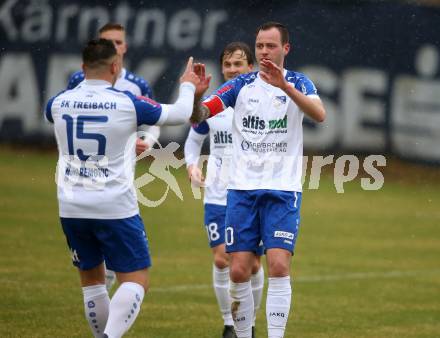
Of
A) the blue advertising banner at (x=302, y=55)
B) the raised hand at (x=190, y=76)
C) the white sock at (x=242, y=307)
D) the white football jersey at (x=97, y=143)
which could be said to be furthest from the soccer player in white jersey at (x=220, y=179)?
the blue advertising banner at (x=302, y=55)

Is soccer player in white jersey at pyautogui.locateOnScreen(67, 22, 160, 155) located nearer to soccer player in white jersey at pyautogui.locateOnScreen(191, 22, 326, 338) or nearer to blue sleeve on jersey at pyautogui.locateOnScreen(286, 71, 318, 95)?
soccer player in white jersey at pyautogui.locateOnScreen(191, 22, 326, 338)

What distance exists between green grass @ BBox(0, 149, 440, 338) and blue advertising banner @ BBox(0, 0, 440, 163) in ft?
5.70

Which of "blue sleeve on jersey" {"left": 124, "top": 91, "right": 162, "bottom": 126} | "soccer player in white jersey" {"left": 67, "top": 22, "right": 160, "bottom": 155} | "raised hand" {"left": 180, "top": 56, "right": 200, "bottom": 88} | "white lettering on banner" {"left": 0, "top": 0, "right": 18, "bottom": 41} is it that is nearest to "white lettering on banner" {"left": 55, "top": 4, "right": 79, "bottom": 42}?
"white lettering on banner" {"left": 0, "top": 0, "right": 18, "bottom": 41}

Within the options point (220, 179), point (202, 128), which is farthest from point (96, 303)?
point (202, 128)

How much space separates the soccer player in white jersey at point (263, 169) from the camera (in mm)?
8586

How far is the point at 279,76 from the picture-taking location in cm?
803

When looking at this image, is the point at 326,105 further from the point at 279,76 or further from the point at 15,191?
the point at 279,76

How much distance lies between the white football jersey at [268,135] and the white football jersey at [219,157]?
181 centimetres

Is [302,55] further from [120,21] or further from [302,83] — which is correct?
[302,83]

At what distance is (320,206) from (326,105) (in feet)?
12.0

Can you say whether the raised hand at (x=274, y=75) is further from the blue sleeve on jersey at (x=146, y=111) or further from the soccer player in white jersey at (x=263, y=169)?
the blue sleeve on jersey at (x=146, y=111)

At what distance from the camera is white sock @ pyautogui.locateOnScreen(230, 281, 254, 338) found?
8.86 m

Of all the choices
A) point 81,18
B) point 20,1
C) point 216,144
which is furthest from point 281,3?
point 216,144

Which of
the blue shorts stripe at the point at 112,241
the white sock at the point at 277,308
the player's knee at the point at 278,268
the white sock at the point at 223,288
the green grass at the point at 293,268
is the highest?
the blue shorts stripe at the point at 112,241
